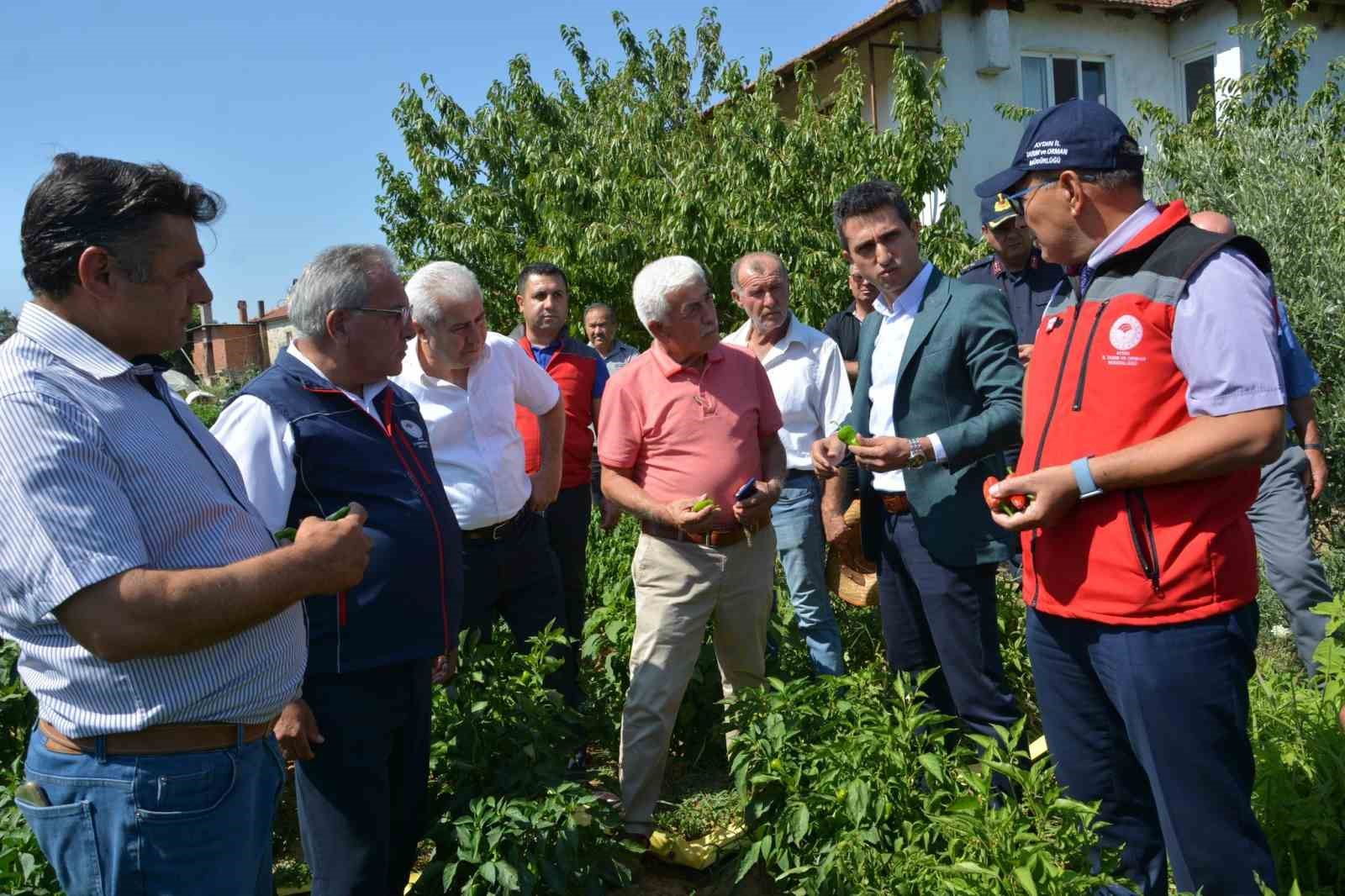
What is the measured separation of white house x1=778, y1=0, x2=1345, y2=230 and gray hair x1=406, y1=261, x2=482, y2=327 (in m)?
11.1

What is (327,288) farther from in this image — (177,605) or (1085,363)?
(1085,363)

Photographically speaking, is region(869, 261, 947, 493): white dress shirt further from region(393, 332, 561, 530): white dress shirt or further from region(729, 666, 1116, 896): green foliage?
region(393, 332, 561, 530): white dress shirt

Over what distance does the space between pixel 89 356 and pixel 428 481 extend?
1.14 m

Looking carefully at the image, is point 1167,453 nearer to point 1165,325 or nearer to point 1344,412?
point 1165,325

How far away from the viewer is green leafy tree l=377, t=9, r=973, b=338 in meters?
10.1

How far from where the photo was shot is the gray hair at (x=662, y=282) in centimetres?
379

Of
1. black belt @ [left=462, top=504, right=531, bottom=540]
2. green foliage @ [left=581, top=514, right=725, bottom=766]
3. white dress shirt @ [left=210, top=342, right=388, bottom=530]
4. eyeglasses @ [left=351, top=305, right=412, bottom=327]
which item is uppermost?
eyeglasses @ [left=351, top=305, right=412, bottom=327]

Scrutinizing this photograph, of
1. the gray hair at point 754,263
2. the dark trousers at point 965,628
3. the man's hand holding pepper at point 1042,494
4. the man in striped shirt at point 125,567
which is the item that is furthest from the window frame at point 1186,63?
the man in striped shirt at point 125,567

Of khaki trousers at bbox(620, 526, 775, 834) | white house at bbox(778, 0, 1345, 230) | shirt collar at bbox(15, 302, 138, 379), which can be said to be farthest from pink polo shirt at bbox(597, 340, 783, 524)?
white house at bbox(778, 0, 1345, 230)

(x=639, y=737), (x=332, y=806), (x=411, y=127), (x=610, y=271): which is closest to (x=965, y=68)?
(x=610, y=271)

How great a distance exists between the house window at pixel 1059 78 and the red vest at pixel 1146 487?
14.5m

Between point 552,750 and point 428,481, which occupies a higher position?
point 428,481

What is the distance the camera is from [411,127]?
1589 centimetres

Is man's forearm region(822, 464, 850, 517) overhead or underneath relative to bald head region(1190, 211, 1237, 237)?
underneath
